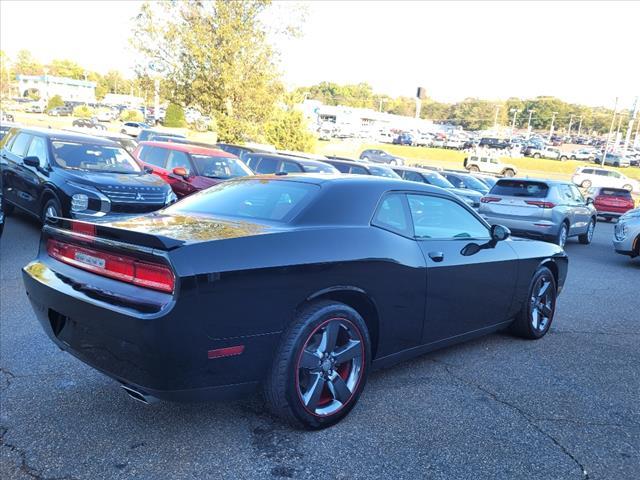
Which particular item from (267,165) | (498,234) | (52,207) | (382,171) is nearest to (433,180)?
(382,171)

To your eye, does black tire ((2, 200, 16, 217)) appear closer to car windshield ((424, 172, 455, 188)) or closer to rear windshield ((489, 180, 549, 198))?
rear windshield ((489, 180, 549, 198))

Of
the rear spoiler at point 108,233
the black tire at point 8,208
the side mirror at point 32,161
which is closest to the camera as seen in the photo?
the rear spoiler at point 108,233

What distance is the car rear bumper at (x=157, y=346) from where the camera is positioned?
8.66 feet

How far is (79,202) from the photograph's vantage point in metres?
7.99

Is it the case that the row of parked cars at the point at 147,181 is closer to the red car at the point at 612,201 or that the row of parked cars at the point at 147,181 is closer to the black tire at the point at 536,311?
the black tire at the point at 536,311

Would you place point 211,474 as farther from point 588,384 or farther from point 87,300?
point 588,384

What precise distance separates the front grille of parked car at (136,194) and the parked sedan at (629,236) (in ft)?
29.0

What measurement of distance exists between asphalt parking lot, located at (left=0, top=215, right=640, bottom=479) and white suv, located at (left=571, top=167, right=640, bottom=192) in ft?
103

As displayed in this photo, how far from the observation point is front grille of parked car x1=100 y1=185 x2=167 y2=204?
8148 millimetres

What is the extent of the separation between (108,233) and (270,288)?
975 mm

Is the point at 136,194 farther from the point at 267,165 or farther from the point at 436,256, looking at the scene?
the point at 267,165

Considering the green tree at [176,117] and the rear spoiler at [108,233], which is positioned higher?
the rear spoiler at [108,233]

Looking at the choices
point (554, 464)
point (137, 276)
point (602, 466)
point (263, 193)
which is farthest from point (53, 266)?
point (602, 466)

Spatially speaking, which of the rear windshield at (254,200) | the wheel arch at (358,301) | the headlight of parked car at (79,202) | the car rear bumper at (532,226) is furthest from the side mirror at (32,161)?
the car rear bumper at (532,226)
